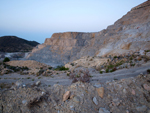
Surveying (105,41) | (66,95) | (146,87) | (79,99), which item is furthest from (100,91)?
(105,41)

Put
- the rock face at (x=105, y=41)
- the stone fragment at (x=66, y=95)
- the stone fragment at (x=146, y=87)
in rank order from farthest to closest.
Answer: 1. the rock face at (x=105, y=41)
2. the stone fragment at (x=146, y=87)
3. the stone fragment at (x=66, y=95)

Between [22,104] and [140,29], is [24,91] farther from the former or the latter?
[140,29]

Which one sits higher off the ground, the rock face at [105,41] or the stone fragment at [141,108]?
the rock face at [105,41]

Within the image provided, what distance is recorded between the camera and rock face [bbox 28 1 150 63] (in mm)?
14570

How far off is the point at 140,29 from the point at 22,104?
16.7 metres

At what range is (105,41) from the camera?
19.2 meters

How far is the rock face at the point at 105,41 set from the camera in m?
14.6

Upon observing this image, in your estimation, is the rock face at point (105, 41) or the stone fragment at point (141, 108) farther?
the rock face at point (105, 41)

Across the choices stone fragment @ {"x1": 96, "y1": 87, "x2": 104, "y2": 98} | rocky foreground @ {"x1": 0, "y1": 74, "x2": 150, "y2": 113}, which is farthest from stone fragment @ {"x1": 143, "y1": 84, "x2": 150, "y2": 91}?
stone fragment @ {"x1": 96, "y1": 87, "x2": 104, "y2": 98}

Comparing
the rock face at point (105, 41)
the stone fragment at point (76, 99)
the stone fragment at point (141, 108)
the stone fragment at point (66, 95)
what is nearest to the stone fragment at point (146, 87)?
the stone fragment at point (141, 108)

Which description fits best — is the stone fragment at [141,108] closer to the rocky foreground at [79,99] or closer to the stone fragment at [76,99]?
the rocky foreground at [79,99]

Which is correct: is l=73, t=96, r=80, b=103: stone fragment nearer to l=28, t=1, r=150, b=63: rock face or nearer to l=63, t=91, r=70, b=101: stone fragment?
l=63, t=91, r=70, b=101: stone fragment

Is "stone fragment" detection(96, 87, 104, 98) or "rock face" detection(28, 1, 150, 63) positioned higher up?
"rock face" detection(28, 1, 150, 63)

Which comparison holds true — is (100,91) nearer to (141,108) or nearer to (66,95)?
(66,95)
